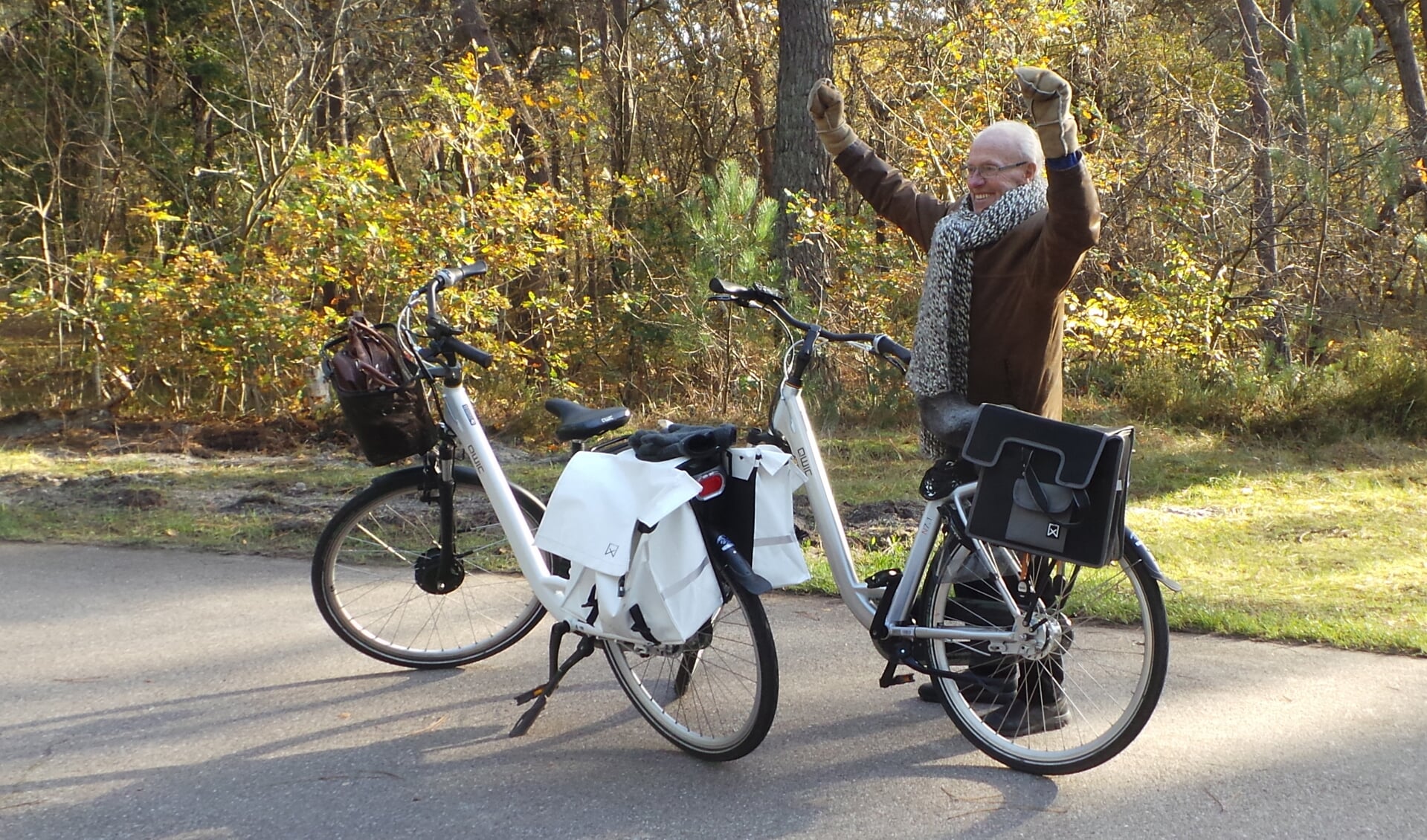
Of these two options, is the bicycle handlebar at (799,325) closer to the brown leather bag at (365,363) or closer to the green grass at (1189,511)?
the brown leather bag at (365,363)

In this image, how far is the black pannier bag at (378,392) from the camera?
3.95 metres

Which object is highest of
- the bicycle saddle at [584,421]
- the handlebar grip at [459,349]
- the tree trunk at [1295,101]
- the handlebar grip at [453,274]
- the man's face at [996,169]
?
the tree trunk at [1295,101]

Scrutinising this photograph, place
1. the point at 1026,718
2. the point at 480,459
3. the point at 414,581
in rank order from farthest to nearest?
the point at 414,581, the point at 480,459, the point at 1026,718

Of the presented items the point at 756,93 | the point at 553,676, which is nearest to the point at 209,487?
the point at 553,676

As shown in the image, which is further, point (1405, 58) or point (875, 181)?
point (1405, 58)

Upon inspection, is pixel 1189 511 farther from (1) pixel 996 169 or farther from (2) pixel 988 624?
(1) pixel 996 169

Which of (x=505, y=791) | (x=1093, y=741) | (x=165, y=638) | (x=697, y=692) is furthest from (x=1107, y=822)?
(x=165, y=638)

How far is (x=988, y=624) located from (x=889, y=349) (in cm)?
92

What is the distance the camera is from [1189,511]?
6.72 meters

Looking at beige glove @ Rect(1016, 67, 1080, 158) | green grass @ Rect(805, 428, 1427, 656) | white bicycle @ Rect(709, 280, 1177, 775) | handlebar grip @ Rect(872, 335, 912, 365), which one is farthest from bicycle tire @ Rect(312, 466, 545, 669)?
beige glove @ Rect(1016, 67, 1080, 158)

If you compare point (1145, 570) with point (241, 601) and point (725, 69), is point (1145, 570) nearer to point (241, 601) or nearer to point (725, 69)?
point (241, 601)

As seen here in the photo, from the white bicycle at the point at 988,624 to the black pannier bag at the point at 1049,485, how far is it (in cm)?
11

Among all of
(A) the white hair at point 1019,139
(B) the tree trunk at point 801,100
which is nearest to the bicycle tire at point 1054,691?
(A) the white hair at point 1019,139

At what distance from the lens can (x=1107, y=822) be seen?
3.16 meters
